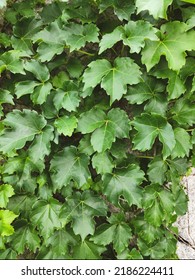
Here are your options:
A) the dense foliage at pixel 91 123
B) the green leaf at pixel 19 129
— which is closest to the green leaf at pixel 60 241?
the dense foliage at pixel 91 123

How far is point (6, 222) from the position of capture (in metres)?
1.88

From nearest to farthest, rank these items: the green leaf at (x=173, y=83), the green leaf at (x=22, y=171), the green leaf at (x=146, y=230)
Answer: the green leaf at (x=173, y=83)
the green leaf at (x=22, y=171)
the green leaf at (x=146, y=230)

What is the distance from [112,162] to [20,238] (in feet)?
2.29

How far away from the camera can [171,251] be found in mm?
2076

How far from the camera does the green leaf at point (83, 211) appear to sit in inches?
73.2

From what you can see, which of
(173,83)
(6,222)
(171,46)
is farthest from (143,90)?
(6,222)

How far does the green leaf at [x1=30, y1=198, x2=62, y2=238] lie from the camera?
189cm

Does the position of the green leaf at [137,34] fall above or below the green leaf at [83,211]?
above

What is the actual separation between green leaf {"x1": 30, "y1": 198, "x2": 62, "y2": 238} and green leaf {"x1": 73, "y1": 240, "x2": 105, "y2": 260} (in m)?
0.18

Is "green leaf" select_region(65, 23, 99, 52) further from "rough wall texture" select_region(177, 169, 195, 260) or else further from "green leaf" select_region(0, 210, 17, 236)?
"rough wall texture" select_region(177, 169, 195, 260)

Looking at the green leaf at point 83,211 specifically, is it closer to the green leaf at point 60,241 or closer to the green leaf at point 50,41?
the green leaf at point 60,241

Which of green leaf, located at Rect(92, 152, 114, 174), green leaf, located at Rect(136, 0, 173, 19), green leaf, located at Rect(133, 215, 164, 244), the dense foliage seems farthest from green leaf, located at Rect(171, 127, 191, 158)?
green leaf, located at Rect(136, 0, 173, 19)

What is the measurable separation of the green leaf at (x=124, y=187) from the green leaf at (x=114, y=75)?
17.3 inches

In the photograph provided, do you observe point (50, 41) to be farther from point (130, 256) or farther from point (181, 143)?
point (130, 256)
